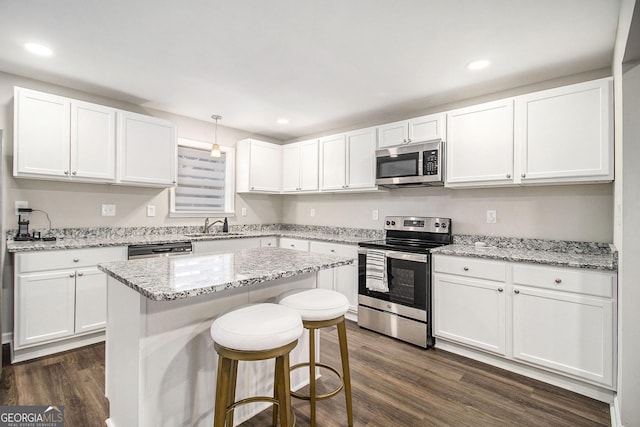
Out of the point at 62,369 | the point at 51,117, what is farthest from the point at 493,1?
the point at 62,369

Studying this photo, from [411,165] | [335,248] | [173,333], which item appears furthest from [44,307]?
[411,165]

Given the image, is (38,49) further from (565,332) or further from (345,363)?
(565,332)

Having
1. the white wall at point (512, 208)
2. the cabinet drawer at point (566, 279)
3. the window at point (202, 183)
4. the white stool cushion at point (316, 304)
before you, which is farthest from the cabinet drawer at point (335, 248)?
the white stool cushion at point (316, 304)

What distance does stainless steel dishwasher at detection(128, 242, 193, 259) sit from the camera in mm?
2980

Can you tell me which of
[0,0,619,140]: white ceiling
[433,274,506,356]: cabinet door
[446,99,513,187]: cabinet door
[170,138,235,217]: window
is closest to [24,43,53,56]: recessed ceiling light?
[0,0,619,140]: white ceiling

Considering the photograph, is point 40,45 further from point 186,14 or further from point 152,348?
point 152,348

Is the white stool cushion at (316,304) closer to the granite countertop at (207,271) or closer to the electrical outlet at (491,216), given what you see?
the granite countertop at (207,271)

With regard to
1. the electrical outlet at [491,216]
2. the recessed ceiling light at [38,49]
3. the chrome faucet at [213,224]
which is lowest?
the chrome faucet at [213,224]

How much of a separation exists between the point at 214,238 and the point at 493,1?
3242 millimetres

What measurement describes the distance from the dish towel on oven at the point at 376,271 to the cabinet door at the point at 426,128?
124 cm

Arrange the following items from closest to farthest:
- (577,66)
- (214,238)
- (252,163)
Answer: (577,66) → (214,238) → (252,163)

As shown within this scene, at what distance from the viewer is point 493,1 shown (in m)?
1.78

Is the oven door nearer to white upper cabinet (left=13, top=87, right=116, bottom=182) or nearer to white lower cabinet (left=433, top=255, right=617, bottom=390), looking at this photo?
white lower cabinet (left=433, top=255, right=617, bottom=390)

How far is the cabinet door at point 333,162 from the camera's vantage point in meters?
3.96
